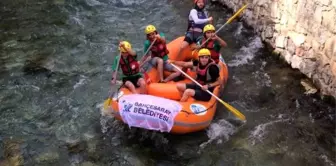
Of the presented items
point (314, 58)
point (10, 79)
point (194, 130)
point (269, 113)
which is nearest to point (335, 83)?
point (314, 58)

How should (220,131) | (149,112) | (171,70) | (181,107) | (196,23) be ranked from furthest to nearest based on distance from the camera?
Result: 1. (196,23)
2. (171,70)
3. (220,131)
4. (181,107)
5. (149,112)

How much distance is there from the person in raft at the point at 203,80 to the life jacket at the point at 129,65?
2.58 ft

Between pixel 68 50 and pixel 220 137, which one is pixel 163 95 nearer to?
pixel 220 137

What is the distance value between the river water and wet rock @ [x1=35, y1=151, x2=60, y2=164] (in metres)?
0.02

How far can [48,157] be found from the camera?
22.2ft

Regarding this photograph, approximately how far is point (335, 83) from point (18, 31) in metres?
7.77

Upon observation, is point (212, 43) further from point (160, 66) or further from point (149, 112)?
point (149, 112)

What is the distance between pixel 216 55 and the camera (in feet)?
25.4

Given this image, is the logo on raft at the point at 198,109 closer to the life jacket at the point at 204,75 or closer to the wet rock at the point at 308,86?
the life jacket at the point at 204,75

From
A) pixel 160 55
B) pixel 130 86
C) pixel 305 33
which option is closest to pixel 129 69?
pixel 130 86

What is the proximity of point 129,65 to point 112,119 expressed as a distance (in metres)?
1.07

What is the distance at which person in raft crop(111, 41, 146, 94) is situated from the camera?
700 centimetres

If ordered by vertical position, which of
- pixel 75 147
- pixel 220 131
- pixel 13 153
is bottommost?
pixel 13 153

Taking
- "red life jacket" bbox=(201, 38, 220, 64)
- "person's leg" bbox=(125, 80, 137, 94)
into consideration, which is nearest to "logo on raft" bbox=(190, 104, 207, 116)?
"person's leg" bbox=(125, 80, 137, 94)
